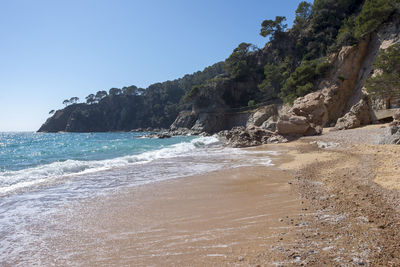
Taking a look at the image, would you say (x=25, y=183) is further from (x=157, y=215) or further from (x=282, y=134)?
(x=282, y=134)

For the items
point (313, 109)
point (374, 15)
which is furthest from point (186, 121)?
point (374, 15)

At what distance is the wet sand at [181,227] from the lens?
3.04 m

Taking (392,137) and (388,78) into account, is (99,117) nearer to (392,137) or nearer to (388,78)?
(388,78)

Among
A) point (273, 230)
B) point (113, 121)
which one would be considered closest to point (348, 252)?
point (273, 230)

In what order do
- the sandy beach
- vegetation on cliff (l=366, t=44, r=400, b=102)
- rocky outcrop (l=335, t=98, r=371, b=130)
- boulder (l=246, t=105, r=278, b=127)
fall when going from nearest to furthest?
the sandy beach, vegetation on cliff (l=366, t=44, r=400, b=102), rocky outcrop (l=335, t=98, r=371, b=130), boulder (l=246, t=105, r=278, b=127)

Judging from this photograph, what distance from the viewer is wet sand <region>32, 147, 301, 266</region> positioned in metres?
3.04

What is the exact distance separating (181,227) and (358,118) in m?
20.7

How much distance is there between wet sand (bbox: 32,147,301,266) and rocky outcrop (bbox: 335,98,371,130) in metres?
16.0

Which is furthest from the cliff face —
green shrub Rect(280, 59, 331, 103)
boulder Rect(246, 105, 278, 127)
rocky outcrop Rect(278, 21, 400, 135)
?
rocky outcrop Rect(278, 21, 400, 135)

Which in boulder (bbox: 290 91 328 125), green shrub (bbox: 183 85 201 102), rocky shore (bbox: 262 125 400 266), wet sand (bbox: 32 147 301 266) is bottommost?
wet sand (bbox: 32 147 301 266)

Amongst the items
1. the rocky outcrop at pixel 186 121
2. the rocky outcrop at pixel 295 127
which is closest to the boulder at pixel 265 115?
the rocky outcrop at pixel 186 121

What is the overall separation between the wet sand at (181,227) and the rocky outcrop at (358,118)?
1597cm

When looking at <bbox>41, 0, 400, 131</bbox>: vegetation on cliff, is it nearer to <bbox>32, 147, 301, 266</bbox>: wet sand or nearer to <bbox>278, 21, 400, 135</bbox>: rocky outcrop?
<bbox>278, 21, 400, 135</bbox>: rocky outcrop

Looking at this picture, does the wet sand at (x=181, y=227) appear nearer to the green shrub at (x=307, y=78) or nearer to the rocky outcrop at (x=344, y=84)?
Answer: the rocky outcrop at (x=344, y=84)
